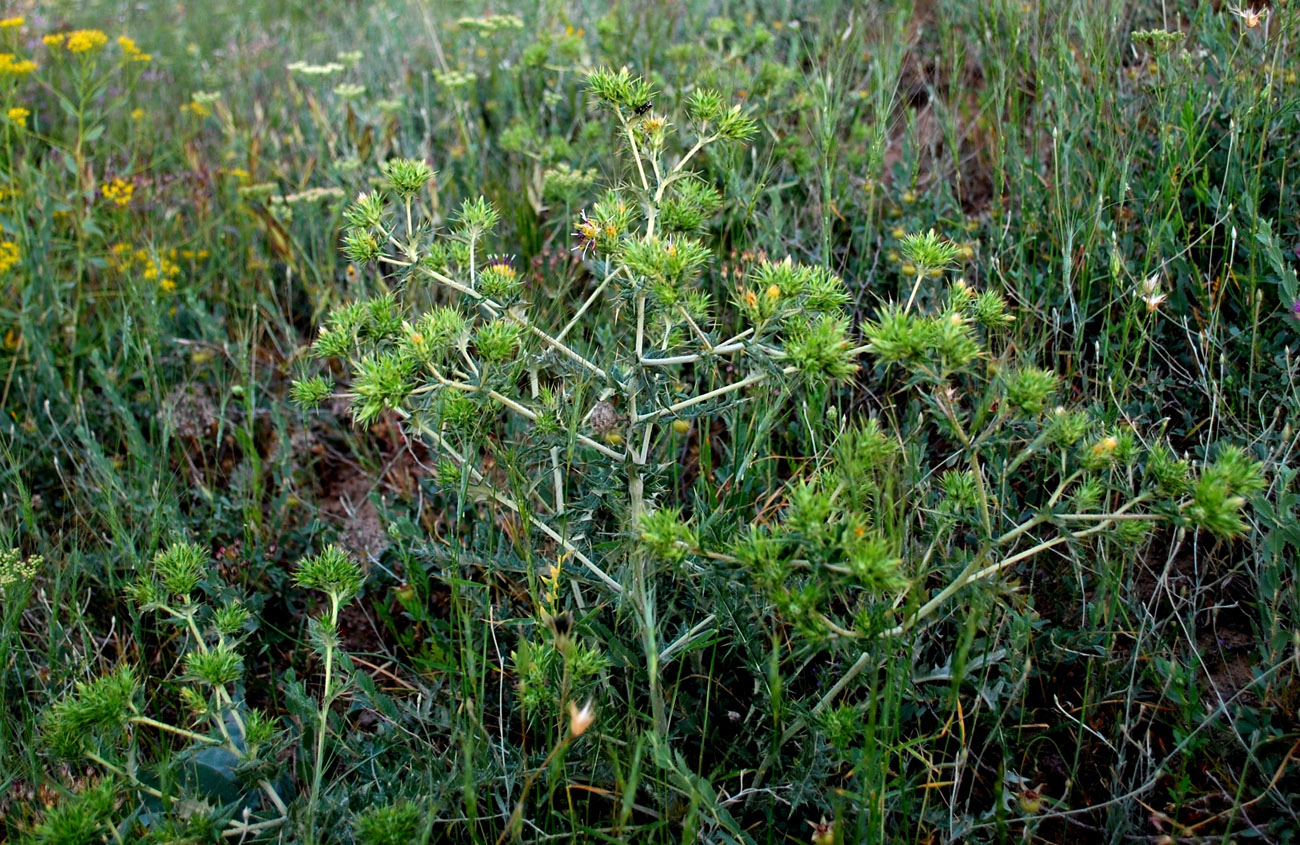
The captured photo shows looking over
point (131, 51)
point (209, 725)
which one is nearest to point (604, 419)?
point (209, 725)

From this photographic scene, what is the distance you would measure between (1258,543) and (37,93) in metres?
5.37

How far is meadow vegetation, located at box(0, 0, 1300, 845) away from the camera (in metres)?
1.65

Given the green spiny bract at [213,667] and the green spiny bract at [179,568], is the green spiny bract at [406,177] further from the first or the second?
the green spiny bract at [213,667]

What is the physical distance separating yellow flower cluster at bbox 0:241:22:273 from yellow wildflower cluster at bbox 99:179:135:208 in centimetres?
37

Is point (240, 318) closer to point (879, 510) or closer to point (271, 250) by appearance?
point (271, 250)

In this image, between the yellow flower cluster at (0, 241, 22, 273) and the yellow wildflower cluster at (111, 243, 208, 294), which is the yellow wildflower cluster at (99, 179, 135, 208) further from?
the yellow flower cluster at (0, 241, 22, 273)

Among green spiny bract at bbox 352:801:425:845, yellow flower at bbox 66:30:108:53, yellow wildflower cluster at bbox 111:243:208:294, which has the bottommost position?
green spiny bract at bbox 352:801:425:845

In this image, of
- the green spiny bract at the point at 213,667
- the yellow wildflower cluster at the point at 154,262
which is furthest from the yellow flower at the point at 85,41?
the green spiny bract at the point at 213,667

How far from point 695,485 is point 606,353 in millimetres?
547

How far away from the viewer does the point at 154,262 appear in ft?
10.3

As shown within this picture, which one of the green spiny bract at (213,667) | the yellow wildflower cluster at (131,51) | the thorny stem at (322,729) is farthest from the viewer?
the yellow wildflower cluster at (131,51)

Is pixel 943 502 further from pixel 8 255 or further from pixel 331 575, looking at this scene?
pixel 8 255

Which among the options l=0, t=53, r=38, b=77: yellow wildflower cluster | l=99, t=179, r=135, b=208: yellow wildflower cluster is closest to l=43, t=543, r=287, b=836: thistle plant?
l=99, t=179, r=135, b=208: yellow wildflower cluster

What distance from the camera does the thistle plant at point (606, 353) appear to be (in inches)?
64.0
